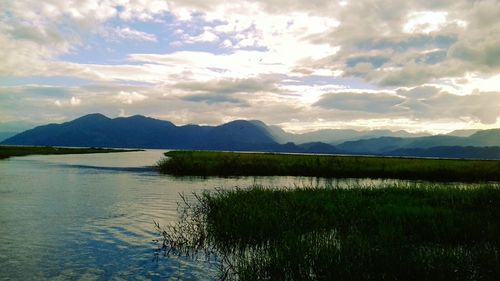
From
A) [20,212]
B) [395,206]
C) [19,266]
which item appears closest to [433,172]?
[395,206]

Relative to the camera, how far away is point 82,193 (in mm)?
38062

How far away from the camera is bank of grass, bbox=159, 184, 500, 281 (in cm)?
1141

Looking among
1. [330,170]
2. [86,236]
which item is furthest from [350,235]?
[330,170]

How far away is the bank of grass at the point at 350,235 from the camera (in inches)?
Result: 449

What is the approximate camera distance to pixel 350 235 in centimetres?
1451

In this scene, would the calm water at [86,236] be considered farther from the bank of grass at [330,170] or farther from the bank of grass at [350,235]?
the bank of grass at [330,170]

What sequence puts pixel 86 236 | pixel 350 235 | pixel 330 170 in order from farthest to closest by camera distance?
1. pixel 330 170
2. pixel 86 236
3. pixel 350 235

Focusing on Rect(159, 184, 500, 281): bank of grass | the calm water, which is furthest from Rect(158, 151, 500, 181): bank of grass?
Rect(159, 184, 500, 281): bank of grass

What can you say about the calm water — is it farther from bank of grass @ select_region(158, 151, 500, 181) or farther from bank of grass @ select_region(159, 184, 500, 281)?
bank of grass @ select_region(158, 151, 500, 181)

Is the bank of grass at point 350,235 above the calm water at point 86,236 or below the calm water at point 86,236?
above

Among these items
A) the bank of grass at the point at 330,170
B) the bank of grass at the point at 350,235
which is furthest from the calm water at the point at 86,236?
the bank of grass at the point at 330,170

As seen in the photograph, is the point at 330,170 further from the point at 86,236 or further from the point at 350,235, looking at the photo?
the point at 350,235

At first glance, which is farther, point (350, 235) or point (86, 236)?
point (86, 236)

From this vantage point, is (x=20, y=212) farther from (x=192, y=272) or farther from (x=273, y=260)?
(x=273, y=260)
